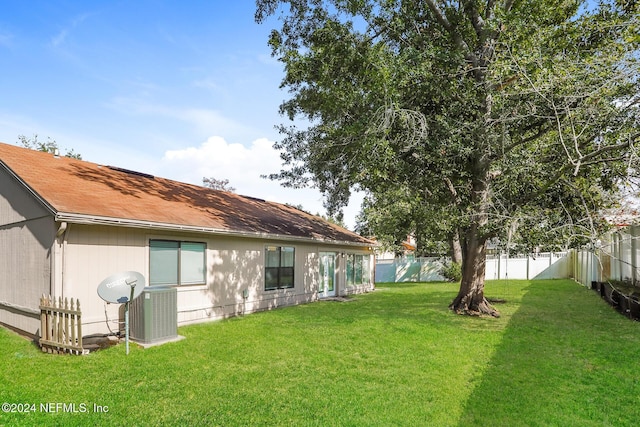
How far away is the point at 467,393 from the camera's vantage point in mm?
5066

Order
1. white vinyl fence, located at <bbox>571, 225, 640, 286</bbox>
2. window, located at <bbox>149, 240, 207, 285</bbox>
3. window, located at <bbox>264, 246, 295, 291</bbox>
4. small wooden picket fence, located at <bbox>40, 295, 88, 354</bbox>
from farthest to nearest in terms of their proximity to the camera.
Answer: window, located at <bbox>264, 246, 295, 291</bbox>
white vinyl fence, located at <bbox>571, 225, 640, 286</bbox>
window, located at <bbox>149, 240, 207, 285</bbox>
small wooden picket fence, located at <bbox>40, 295, 88, 354</bbox>

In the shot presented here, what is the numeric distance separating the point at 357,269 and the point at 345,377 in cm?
1307

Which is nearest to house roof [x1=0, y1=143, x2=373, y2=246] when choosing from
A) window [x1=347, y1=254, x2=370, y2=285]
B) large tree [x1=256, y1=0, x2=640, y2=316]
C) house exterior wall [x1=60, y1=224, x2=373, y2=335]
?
house exterior wall [x1=60, y1=224, x2=373, y2=335]

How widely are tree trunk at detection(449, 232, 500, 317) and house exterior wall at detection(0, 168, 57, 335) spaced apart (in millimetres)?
10588

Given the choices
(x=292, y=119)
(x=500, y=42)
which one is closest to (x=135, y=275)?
(x=292, y=119)

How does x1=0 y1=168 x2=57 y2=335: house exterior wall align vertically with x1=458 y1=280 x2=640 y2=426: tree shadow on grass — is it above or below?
above

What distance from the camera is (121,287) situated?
695 cm

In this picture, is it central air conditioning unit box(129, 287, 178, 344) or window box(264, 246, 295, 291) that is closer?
central air conditioning unit box(129, 287, 178, 344)

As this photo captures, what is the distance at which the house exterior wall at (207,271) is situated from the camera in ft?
25.1

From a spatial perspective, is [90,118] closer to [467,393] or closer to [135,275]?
[135,275]

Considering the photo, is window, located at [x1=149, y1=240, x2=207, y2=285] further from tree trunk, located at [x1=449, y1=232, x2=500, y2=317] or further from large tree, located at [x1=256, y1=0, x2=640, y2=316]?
tree trunk, located at [x1=449, y1=232, x2=500, y2=317]

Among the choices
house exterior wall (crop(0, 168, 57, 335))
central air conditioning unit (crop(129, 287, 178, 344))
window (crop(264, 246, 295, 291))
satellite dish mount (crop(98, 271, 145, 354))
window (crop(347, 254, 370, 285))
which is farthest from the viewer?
window (crop(347, 254, 370, 285))

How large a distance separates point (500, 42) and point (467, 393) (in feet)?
27.7

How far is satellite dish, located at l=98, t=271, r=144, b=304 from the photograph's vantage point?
22.1ft
